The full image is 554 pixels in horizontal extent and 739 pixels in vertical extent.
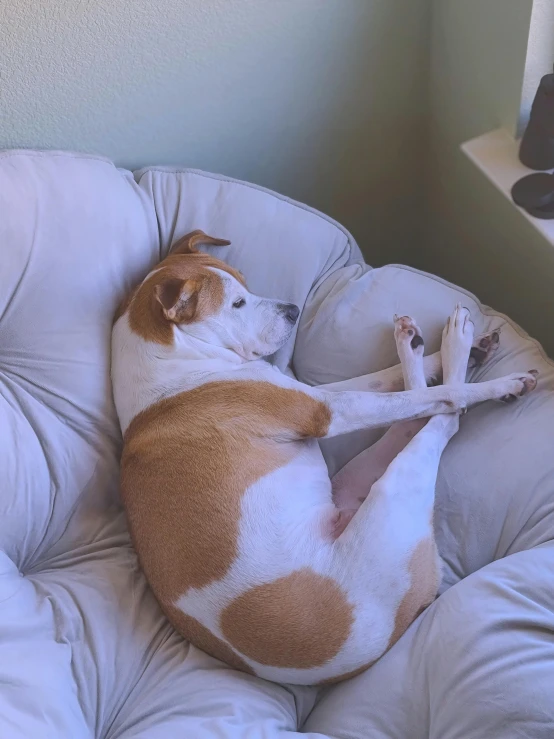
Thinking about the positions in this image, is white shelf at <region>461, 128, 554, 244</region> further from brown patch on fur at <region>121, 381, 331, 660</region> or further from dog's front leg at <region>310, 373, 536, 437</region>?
brown patch on fur at <region>121, 381, 331, 660</region>

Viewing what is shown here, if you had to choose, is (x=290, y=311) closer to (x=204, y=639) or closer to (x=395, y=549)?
(x=395, y=549)

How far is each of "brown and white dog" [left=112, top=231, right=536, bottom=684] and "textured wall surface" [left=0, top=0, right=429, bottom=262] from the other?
491 mm

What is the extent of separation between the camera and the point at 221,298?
1821 millimetres

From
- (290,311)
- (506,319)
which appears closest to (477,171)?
(506,319)

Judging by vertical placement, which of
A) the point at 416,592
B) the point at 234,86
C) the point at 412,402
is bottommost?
the point at 416,592

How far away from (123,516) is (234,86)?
135 centimetres

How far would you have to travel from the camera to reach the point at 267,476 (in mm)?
1631

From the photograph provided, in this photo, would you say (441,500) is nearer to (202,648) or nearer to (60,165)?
(202,648)

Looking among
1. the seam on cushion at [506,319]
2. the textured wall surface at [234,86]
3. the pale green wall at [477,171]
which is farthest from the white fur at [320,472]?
the textured wall surface at [234,86]

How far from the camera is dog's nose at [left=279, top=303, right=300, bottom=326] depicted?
1.87 metres

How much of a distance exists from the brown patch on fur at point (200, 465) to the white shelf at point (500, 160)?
2.63 ft

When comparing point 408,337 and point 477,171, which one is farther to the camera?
point 477,171

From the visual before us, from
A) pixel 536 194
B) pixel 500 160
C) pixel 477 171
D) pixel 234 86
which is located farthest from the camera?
pixel 477 171

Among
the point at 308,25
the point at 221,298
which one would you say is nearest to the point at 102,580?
the point at 221,298
